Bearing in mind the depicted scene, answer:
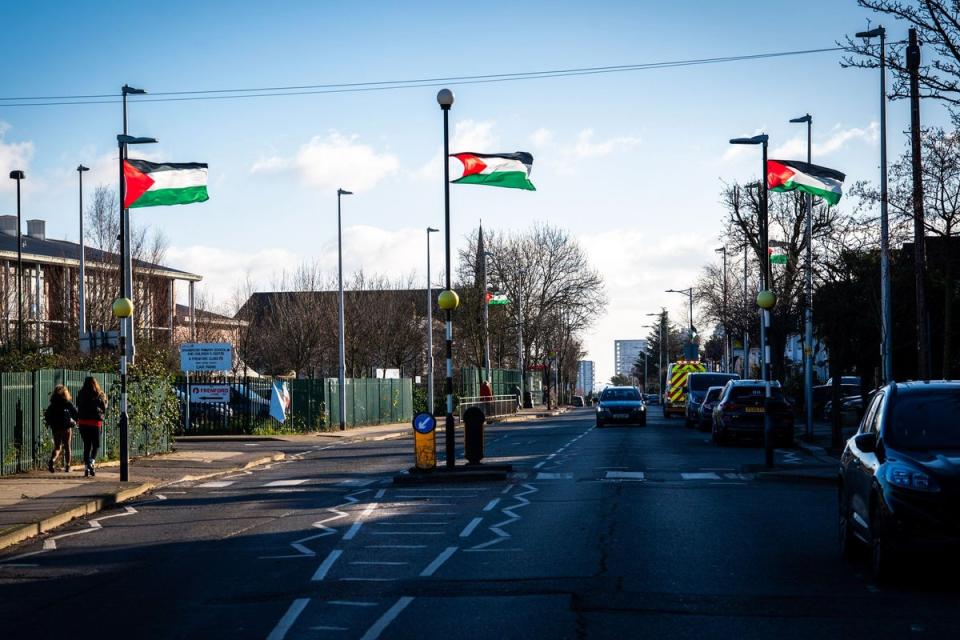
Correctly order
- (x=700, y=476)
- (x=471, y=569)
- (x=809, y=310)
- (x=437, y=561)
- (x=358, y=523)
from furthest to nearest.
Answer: (x=809, y=310) → (x=700, y=476) → (x=358, y=523) → (x=437, y=561) → (x=471, y=569)

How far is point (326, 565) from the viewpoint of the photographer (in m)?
11.8

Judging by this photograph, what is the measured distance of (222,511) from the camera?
57.5ft

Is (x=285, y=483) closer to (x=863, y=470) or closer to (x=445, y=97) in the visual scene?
(x=445, y=97)

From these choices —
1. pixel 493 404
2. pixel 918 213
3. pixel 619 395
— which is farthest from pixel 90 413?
pixel 493 404

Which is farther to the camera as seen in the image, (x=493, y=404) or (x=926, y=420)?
(x=493, y=404)

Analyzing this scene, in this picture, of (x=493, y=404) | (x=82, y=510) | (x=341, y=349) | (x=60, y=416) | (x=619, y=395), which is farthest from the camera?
(x=493, y=404)

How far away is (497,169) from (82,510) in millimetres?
10752

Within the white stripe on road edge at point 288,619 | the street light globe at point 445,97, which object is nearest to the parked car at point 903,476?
the white stripe on road edge at point 288,619

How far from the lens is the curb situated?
1457 cm

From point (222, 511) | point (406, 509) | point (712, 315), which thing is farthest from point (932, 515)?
point (712, 315)

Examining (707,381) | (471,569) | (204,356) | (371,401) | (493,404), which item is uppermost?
(204,356)

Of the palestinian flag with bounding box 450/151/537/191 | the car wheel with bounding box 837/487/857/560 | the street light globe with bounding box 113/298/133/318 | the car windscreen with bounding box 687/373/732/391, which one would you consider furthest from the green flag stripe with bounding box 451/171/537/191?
the car windscreen with bounding box 687/373/732/391

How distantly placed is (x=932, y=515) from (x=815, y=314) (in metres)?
25.8

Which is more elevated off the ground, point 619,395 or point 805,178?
point 805,178
